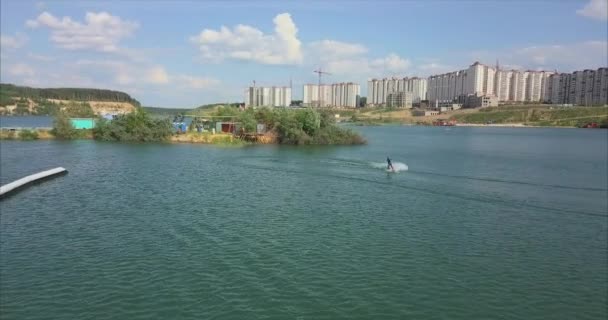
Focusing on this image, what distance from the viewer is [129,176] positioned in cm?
4078

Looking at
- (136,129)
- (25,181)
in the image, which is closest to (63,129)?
(136,129)

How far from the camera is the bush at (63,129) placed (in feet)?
263

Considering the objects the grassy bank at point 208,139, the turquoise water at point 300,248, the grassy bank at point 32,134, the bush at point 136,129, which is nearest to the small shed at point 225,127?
the grassy bank at point 208,139

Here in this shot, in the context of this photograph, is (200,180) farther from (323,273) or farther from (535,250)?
(535,250)

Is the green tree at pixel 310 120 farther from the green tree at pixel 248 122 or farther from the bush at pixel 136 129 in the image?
the bush at pixel 136 129

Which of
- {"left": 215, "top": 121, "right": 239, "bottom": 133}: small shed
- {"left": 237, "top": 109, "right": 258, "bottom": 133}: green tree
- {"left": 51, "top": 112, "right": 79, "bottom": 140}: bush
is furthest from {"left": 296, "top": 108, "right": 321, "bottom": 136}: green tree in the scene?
{"left": 51, "top": 112, "right": 79, "bottom": 140}: bush

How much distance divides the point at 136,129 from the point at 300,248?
64.7 metres

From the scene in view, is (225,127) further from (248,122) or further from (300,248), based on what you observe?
(300,248)

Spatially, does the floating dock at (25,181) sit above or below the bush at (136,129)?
below

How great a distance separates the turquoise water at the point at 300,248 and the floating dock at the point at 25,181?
2.71 feet

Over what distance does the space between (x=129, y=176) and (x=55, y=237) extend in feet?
62.8

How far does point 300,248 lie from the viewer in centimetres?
2111

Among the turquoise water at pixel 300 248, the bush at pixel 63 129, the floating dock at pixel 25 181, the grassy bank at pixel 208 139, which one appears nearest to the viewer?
the turquoise water at pixel 300 248

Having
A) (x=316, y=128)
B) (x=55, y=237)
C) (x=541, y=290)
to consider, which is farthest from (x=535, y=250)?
(x=316, y=128)
